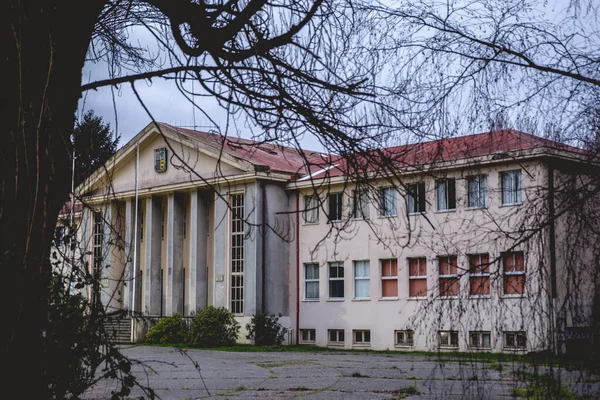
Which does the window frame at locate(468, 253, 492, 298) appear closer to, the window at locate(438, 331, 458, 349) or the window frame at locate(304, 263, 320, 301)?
the window at locate(438, 331, 458, 349)

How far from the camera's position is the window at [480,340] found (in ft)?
15.0

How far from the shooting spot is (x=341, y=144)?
18.3 feet

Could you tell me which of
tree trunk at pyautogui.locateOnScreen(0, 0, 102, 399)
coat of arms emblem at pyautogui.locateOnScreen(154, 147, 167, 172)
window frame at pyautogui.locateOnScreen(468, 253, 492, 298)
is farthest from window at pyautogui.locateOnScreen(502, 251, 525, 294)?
coat of arms emblem at pyautogui.locateOnScreen(154, 147, 167, 172)

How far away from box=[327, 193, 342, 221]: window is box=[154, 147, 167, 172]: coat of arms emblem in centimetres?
3069

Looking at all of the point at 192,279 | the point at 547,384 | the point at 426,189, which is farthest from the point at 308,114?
the point at 192,279

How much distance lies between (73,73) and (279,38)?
1327 mm

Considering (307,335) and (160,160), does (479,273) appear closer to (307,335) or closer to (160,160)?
(307,335)

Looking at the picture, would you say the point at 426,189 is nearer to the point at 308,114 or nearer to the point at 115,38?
the point at 308,114

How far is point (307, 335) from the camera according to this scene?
32.6m

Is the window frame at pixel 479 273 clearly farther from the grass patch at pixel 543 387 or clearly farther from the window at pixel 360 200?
the window at pixel 360 200

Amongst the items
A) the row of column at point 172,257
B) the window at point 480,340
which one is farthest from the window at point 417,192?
the row of column at point 172,257

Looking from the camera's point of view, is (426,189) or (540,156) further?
(426,189)

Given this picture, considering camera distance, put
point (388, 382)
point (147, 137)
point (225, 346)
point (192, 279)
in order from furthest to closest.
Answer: point (147, 137) < point (192, 279) < point (225, 346) < point (388, 382)

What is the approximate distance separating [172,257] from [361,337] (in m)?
9.66
